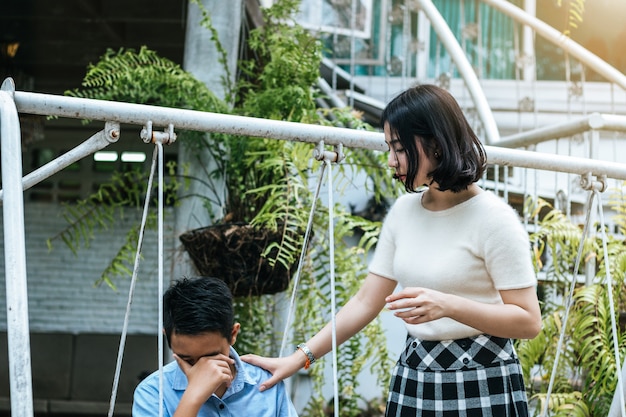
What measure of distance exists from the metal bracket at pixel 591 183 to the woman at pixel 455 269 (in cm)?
53

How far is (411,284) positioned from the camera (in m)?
1.51

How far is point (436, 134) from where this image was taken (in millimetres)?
1412

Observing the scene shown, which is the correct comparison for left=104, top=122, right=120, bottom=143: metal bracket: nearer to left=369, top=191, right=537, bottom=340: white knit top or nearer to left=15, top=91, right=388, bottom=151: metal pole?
left=15, top=91, right=388, bottom=151: metal pole

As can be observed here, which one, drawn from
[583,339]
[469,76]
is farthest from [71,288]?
[583,339]

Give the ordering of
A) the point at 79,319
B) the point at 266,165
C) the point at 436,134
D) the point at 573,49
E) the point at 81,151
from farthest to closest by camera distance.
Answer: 1. the point at 79,319
2. the point at 573,49
3. the point at 266,165
4. the point at 81,151
5. the point at 436,134

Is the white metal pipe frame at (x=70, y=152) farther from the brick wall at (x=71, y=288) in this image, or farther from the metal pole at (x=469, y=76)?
the brick wall at (x=71, y=288)

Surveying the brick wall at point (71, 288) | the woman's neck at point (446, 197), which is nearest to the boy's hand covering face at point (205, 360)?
the woman's neck at point (446, 197)

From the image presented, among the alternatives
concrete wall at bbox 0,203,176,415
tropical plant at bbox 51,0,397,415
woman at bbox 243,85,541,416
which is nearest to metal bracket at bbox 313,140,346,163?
woman at bbox 243,85,541,416

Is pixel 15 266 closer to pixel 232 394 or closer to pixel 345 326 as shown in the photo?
pixel 232 394

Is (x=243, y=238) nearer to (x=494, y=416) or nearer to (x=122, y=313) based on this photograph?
(x=494, y=416)

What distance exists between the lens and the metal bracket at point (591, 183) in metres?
1.92

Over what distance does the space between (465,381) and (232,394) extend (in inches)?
18.4

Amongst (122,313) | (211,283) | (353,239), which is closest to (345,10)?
(353,239)

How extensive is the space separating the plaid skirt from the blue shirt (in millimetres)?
295
